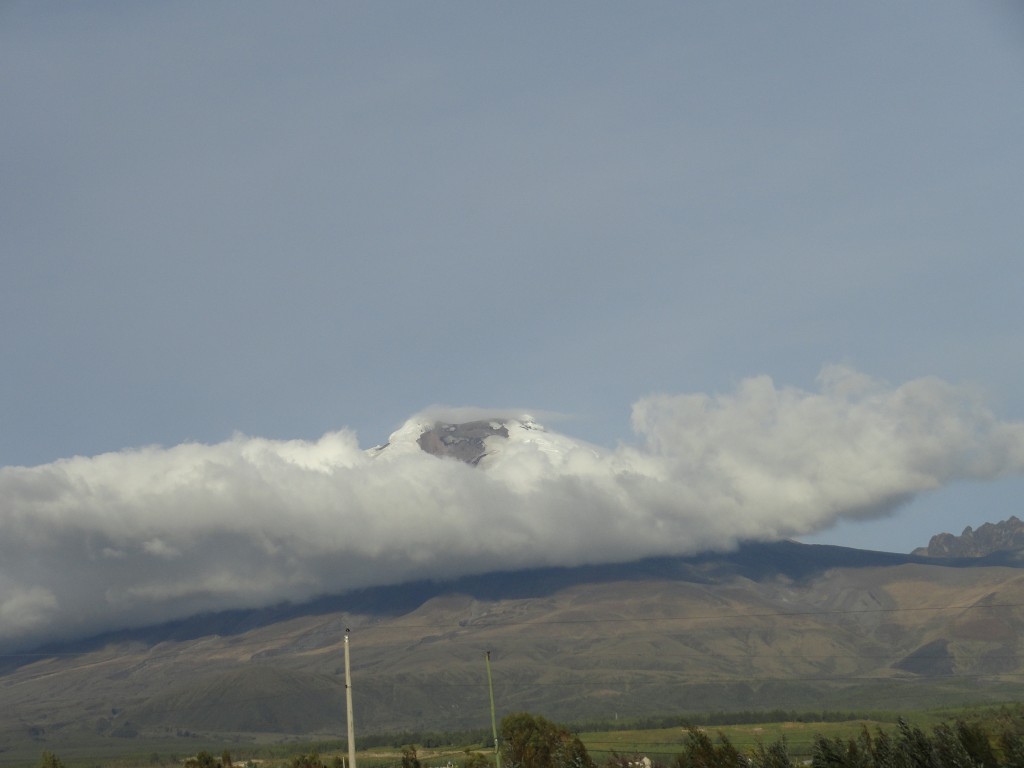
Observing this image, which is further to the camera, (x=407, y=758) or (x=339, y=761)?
(x=339, y=761)

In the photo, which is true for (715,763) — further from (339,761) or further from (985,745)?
(339,761)

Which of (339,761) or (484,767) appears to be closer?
(484,767)

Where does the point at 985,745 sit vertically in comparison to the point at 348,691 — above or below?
below

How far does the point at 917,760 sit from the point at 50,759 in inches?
5102

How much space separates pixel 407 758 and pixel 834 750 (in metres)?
75.9

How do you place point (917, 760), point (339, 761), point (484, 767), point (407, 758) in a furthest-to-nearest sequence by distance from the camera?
point (339, 761)
point (407, 758)
point (484, 767)
point (917, 760)

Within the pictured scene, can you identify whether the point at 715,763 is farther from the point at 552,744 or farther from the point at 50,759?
the point at 50,759

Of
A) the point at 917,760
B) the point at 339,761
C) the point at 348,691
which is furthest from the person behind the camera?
the point at 339,761

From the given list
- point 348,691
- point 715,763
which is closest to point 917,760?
point 715,763

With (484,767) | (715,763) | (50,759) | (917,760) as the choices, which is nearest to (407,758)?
(484,767)

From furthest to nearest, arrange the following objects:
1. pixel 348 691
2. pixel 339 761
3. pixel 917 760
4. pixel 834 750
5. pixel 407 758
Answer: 1. pixel 339 761
2. pixel 407 758
3. pixel 834 750
4. pixel 917 760
5. pixel 348 691

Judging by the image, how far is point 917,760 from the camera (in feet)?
390

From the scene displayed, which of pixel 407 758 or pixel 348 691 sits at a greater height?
pixel 348 691

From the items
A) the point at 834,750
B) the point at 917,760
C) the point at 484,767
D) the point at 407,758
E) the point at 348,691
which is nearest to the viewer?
the point at 348,691
